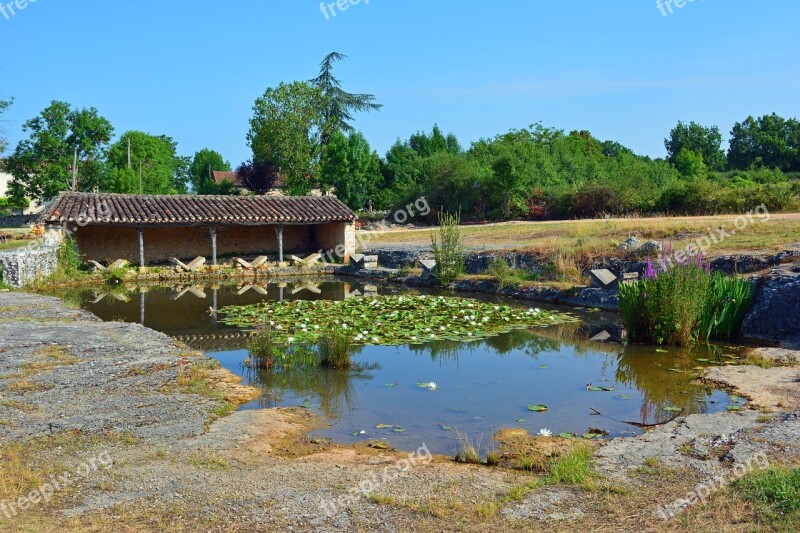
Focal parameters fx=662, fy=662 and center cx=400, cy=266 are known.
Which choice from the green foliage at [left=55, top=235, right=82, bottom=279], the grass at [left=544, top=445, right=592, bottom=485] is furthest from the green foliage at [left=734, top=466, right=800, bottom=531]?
the green foliage at [left=55, top=235, right=82, bottom=279]

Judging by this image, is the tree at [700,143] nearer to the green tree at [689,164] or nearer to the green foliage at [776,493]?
the green tree at [689,164]

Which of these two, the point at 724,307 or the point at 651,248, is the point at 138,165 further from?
the point at 724,307

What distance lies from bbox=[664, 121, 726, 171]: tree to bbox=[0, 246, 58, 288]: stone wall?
50950 mm

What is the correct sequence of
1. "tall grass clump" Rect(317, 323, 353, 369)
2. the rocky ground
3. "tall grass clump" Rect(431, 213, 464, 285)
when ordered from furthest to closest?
"tall grass clump" Rect(431, 213, 464, 285) < "tall grass clump" Rect(317, 323, 353, 369) < the rocky ground

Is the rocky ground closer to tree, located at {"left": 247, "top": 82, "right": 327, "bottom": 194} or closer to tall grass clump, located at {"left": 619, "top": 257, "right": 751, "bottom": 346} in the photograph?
tall grass clump, located at {"left": 619, "top": 257, "right": 751, "bottom": 346}

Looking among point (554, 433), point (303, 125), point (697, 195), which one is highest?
point (303, 125)

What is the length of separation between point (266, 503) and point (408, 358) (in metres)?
6.04

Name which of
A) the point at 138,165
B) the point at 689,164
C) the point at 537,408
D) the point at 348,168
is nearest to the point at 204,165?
the point at 138,165

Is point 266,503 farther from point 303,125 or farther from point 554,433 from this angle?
point 303,125

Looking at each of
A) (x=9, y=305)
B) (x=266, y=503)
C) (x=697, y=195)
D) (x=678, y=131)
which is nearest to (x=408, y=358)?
(x=266, y=503)

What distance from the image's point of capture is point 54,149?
42.3 metres

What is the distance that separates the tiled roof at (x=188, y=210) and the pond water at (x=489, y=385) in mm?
11571

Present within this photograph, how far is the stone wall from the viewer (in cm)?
1859

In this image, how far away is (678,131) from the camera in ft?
198
